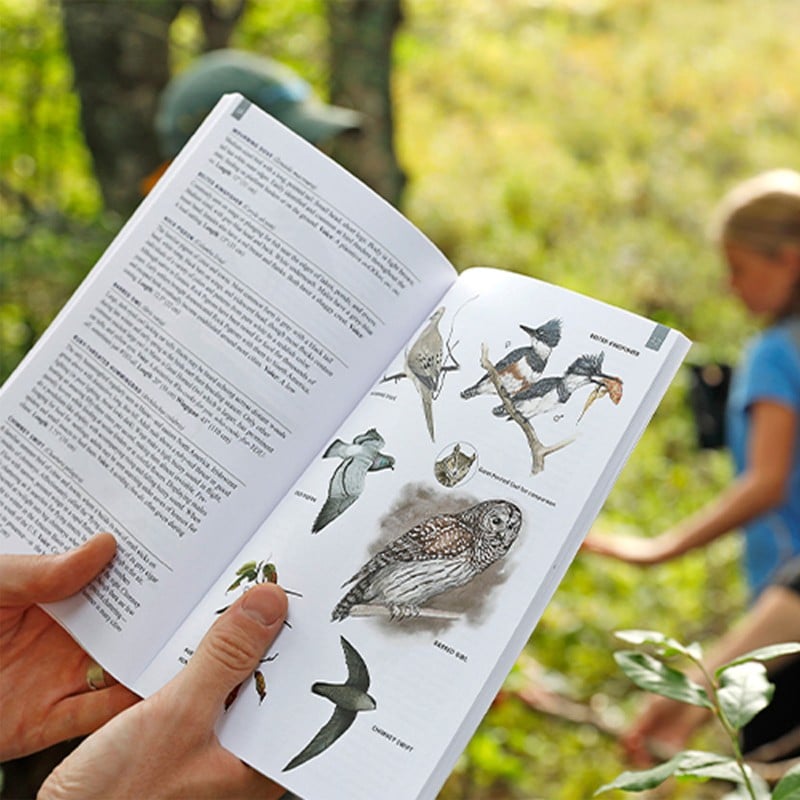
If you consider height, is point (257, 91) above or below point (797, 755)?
above

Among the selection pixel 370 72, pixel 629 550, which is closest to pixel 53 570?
pixel 629 550

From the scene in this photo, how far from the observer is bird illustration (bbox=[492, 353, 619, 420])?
99 centimetres

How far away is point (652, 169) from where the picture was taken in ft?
23.9

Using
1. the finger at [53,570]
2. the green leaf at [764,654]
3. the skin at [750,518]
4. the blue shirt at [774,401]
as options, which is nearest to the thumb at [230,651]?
the finger at [53,570]

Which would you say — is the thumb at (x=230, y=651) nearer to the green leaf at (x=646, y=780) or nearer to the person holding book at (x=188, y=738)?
the person holding book at (x=188, y=738)

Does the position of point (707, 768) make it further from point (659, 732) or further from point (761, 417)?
point (761, 417)

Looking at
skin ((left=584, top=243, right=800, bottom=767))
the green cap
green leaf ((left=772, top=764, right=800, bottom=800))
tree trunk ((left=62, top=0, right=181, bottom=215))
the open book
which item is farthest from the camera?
tree trunk ((left=62, top=0, right=181, bottom=215))

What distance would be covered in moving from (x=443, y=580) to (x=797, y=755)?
56.4 inches

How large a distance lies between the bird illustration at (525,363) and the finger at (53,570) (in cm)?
38

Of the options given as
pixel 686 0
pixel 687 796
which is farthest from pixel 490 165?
pixel 687 796

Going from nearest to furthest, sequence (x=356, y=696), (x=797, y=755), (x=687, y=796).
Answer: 1. (x=356, y=696)
2. (x=797, y=755)
3. (x=687, y=796)

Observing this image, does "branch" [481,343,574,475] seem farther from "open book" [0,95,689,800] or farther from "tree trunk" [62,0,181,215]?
"tree trunk" [62,0,181,215]

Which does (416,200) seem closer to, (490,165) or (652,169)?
(490,165)

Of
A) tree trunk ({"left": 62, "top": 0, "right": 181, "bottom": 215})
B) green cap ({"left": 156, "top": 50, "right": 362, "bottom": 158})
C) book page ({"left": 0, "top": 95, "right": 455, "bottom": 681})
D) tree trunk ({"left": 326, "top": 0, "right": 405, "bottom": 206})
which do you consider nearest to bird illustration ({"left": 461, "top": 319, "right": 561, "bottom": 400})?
book page ({"left": 0, "top": 95, "right": 455, "bottom": 681})
